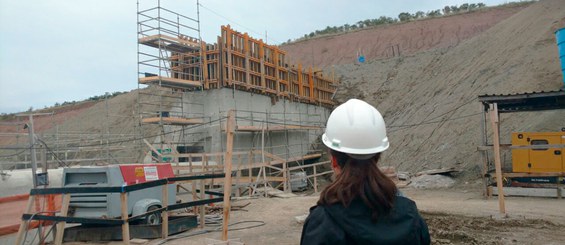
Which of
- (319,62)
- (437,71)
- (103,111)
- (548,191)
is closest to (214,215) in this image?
(548,191)

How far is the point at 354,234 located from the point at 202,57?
17673 millimetres

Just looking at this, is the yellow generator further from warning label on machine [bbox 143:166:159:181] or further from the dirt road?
warning label on machine [bbox 143:166:159:181]

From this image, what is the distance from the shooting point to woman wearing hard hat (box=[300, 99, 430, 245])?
1.74 metres

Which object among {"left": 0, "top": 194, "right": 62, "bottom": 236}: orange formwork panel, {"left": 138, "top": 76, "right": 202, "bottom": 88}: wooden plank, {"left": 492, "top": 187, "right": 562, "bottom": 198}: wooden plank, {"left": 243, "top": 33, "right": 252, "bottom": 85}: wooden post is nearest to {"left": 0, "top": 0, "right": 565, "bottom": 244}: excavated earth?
{"left": 492, "top": 187, "right": 562, "bottom": 198}: wooden plank

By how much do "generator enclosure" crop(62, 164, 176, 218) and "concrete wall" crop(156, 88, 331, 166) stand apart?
7.27 metres

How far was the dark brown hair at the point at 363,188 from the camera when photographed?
1.78 metres

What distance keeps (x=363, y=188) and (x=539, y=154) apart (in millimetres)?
12616

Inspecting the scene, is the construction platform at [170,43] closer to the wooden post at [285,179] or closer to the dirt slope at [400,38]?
the wooden post at [285,179]

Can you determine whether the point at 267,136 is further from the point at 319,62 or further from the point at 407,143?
the point at 319,62

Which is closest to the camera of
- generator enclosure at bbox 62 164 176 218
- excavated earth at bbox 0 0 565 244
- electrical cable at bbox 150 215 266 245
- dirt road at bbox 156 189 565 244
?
dirt road at bbox 156 189 565 244

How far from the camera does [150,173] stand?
8.19 m

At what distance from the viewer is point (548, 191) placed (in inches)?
473

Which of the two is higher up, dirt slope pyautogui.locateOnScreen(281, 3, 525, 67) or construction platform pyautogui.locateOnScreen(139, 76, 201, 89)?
dirt slope pyautogui.locateOnScreen(281, 3, 525, 67)

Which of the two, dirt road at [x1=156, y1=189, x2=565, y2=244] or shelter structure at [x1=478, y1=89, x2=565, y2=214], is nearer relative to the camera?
dirt road at [x1=156, y1=189, x2=565, y2=244]
